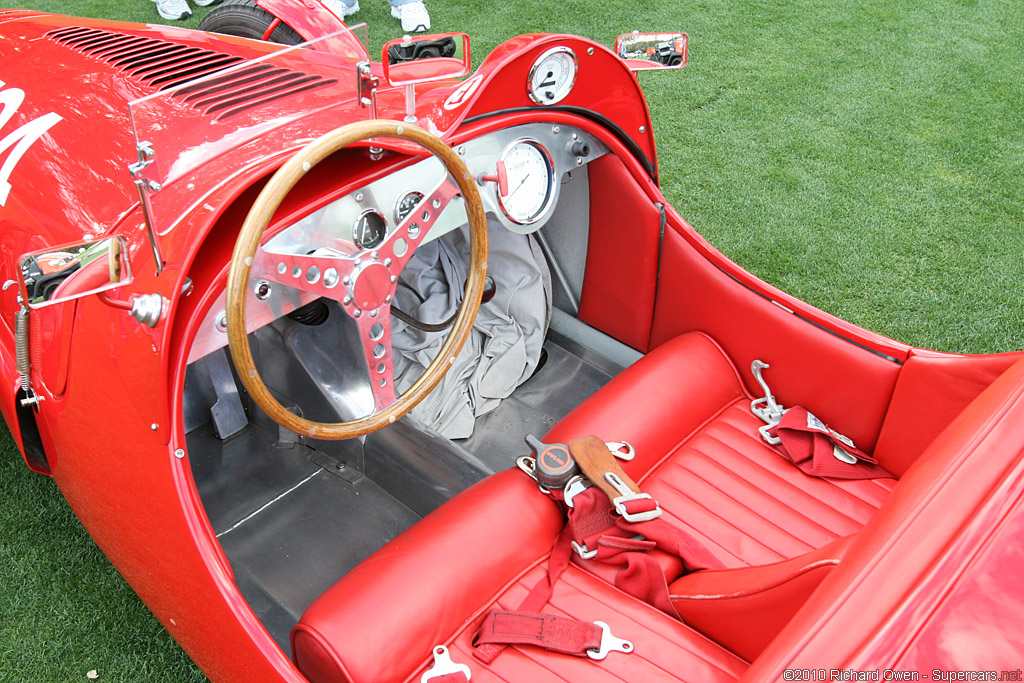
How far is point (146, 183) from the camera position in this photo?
130 centimetres

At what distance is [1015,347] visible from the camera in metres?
3.03

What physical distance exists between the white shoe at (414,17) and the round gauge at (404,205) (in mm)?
3425

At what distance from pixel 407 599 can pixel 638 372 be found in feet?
3.02

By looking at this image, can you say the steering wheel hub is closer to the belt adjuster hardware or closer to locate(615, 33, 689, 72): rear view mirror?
the belt adjuster hardware

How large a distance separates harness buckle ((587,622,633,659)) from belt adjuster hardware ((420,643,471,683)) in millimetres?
247

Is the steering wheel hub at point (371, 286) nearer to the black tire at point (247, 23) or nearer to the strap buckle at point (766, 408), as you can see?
the strap buckle at point (766, 408)

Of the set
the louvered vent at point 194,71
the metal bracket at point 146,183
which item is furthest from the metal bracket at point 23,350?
the louvered vent at point 194,71

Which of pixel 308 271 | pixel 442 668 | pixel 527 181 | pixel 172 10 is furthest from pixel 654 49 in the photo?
pixel 172 10

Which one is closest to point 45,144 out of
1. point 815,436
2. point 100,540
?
point 100,540

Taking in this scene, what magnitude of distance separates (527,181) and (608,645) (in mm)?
1073

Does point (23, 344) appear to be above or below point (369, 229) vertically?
below

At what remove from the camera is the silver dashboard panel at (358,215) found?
1433mm

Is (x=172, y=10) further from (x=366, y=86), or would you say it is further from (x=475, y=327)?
(x=366, y=86)

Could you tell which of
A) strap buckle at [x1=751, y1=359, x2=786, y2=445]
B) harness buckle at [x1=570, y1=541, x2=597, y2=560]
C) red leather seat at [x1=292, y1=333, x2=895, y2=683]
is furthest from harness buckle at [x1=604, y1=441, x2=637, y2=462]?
strap buckle at [x1=751, y1=359, x2=786, y2=445]
